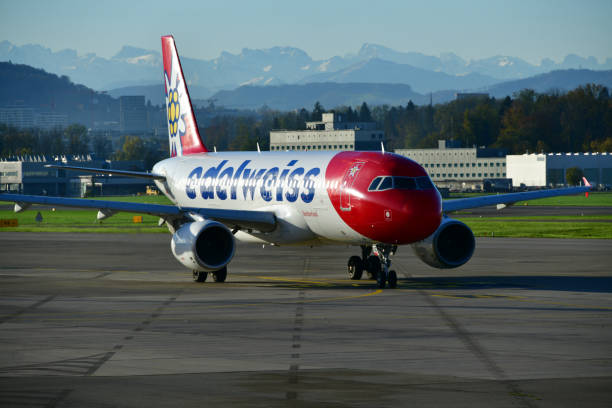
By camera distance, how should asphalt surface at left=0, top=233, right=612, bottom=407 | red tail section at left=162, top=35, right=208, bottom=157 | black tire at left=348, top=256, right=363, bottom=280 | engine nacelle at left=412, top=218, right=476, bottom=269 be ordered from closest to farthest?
asphalt surface at left=0, top=233, right=612, bottom=407, engine nacelle at left=412, top=218, right=476, bottom=269, black tire at left=348, top=256, right=363, bottom=280, red tail section at left=162, top=35, right=208, bottom=157

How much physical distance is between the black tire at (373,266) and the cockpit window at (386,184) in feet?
17.3

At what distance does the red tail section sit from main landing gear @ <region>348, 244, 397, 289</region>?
14072 mm

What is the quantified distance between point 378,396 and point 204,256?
69.1ft

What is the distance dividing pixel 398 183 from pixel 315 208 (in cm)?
443

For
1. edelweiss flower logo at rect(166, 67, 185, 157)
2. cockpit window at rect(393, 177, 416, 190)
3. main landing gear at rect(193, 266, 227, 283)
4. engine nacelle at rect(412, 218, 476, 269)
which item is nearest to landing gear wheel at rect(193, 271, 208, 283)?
main landing gear at rect(193, 266, 227, 283)

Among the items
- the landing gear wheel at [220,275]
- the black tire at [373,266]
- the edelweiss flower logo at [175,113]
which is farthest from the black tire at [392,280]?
the edelweiss flower logo at [175,113]

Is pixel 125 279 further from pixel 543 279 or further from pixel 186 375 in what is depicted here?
pixel 186 375

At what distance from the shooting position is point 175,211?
39656 millimetres

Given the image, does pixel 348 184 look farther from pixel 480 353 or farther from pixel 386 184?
pixel 480 353

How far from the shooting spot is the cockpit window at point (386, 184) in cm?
3362

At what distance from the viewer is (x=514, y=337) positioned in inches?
934

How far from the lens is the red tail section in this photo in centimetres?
5103

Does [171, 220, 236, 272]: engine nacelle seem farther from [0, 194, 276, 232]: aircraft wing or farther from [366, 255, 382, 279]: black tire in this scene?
[366, 255, 382, 279]: black tire

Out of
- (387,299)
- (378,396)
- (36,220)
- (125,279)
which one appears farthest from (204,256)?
(36,220)
